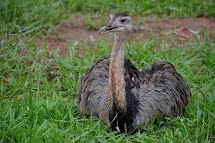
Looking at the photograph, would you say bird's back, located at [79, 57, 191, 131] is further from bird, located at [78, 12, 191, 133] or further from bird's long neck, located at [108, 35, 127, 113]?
bird's long neck, located at [108, 35, 127, 113]

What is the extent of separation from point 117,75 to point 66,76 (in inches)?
57.1

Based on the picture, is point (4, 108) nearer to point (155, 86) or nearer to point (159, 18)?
point (155, 86)

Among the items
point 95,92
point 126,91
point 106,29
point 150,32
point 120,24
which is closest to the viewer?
point 106,29

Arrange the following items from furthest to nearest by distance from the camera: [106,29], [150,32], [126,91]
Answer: [150,32] → [126,91] → [106,29]

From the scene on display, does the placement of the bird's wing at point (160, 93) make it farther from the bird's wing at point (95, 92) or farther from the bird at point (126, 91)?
the bird's wing at point (95, 92)

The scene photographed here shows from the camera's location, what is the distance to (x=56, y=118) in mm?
5207

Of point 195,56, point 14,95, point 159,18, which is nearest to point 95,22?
point 159,18

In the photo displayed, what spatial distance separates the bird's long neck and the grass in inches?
10.7

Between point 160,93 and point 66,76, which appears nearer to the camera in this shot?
point 160,93

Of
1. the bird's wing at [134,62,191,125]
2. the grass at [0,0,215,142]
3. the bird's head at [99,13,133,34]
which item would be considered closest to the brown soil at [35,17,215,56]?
the grass at [0,0,215,142]

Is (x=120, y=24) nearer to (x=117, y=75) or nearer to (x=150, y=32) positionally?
(x=117, y=75)

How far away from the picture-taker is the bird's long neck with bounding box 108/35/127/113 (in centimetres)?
488

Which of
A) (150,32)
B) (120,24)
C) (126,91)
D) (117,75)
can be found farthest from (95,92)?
(150,32)

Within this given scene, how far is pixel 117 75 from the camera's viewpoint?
16.0ft
